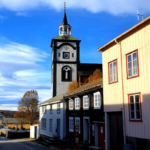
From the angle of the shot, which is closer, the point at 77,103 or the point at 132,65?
the point at 132,65

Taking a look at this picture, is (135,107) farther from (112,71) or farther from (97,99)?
(97,99)

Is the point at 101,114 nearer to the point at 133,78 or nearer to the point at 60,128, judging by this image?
the point at 133,78

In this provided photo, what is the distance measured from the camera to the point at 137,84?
42.1ft

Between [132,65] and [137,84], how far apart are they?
1.25 m

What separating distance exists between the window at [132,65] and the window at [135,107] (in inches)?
50.7

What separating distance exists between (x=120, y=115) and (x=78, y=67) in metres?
37.4

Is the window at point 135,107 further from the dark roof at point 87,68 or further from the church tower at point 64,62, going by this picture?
the dark roof at point 87,68

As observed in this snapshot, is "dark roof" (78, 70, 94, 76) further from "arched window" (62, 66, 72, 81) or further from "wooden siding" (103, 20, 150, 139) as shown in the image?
"wooden siding" (103, 20, 150, 139)

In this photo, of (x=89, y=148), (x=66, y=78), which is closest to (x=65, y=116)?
(x=89, y=148)

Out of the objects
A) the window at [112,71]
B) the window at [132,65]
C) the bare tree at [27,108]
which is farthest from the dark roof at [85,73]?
the window at [132,65]

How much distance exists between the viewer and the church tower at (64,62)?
49.8m

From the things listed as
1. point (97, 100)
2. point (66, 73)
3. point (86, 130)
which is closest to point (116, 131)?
point (97, 100)

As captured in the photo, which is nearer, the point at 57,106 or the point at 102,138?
the point at 102,138

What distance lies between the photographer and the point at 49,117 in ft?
108
